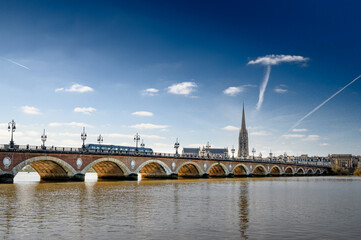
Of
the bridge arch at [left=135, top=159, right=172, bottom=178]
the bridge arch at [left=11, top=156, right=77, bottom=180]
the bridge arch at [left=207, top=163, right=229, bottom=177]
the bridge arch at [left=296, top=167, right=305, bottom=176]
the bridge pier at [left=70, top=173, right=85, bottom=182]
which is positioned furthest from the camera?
the bridge arch at [left=296, top=167, right=305, bottom=176]

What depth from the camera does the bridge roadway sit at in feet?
157

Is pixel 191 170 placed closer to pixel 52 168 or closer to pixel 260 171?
pixel 52 168

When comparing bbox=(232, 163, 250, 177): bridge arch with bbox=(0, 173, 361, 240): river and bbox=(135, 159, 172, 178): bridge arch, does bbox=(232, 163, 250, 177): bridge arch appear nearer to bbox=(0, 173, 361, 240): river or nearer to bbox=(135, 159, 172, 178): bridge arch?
bbox=(135, 159, 172, 178): bridge arch

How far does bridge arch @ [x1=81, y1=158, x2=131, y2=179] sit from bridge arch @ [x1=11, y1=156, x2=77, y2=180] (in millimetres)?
6090

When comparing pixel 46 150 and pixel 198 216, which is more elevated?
pixel 46 150

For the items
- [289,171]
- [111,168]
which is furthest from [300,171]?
[111,168]

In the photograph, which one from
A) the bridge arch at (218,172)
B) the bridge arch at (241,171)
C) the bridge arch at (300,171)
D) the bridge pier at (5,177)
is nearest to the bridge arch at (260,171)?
the bridge arch at (241,171)

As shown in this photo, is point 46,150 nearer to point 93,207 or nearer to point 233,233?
point 93,207

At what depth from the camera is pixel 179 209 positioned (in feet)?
79.6

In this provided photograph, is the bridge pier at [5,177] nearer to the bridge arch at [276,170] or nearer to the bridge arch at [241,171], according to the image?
the bridge arch at [241,171]

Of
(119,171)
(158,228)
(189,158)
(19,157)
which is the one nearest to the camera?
(158,228)

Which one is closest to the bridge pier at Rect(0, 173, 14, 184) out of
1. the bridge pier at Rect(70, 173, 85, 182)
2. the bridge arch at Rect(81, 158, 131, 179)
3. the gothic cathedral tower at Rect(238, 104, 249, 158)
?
the bridge pier at Rect(70, 173, 85, 182)

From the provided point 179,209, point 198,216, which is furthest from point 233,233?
point 179,209

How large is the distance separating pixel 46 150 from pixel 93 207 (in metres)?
29.7
